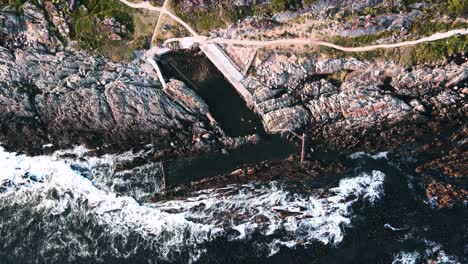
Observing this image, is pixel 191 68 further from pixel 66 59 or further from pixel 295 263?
pixel 295 263

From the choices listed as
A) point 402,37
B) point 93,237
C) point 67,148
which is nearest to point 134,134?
point 67,148

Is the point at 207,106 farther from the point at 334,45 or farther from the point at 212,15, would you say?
the point at 334,45

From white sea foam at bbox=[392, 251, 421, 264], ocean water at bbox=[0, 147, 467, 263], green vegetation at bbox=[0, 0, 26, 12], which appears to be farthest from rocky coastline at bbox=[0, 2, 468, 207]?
white sea foam at bbox=[392, 251, 421, 264]

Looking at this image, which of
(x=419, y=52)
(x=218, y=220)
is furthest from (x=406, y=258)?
(x=419, y=52)

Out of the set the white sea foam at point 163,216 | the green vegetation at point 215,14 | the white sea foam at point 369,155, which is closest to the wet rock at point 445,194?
the white sea foam at point 163,216

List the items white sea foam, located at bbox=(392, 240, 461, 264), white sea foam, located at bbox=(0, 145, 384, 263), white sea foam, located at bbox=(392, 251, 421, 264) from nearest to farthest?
white sea foam, located at bbox=(392, 240, 461, 264) → white sea foam, located at bbox=(392, 251, 421, 264) → white sea foam, located at bbox=(0, 145, 384, 263)

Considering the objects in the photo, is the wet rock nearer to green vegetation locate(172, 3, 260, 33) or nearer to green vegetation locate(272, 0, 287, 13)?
green vegetation locate(272, 0, 287, 13)

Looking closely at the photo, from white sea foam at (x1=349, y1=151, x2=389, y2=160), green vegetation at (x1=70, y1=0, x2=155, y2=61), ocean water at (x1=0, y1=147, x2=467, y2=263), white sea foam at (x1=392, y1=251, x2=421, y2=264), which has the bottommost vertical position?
A: white sea foam at (x1=392, y1=251, x2=421, y2=264)

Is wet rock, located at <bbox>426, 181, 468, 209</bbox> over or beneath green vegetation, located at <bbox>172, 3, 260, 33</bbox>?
beneath
